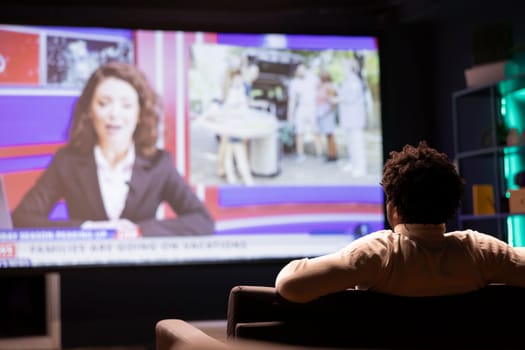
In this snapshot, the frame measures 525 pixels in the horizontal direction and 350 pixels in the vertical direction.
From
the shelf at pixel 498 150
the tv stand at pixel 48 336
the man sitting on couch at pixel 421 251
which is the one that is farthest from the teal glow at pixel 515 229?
the man sitting on couch at pixel 421 251

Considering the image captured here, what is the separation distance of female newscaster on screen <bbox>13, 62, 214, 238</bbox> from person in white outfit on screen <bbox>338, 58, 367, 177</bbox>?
3.74ft

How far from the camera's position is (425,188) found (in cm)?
161

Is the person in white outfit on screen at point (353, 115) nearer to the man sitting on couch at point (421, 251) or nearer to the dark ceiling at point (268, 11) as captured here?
the dark ceiling at point (268, 11)

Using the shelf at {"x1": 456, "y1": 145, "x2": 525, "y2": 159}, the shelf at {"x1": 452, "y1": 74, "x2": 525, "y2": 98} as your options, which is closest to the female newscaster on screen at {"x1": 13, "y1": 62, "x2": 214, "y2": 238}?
the shelf at {"x1": 456, "y1": 145, "x2": 525, "y2": 159}

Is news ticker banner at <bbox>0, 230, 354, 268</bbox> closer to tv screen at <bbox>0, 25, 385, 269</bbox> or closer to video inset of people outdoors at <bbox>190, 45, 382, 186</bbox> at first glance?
tv screen at <bbox>0, 25, 385, 269</bbox>

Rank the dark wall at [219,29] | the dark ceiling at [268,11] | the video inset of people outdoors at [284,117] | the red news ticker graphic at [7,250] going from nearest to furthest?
the red news ticker graphic at [7,250] < the video inset of people outdoors at [284,117] < the dark wall at [219,29] < the dark ceiling at [268,11]

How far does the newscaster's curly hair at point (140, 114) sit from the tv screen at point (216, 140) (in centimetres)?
4

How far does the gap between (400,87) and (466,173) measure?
37.4 inches

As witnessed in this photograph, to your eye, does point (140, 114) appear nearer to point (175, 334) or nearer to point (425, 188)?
point (175, 334)

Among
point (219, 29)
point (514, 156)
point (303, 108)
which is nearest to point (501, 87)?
point (514, 156)

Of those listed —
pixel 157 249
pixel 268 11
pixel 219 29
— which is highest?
pixel 268 11

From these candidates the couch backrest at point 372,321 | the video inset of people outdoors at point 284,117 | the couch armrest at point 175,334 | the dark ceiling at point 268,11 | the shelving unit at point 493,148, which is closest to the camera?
the couch backrest at point 372,321

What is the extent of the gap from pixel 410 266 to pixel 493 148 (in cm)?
353

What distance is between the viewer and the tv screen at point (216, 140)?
15.9 ft
